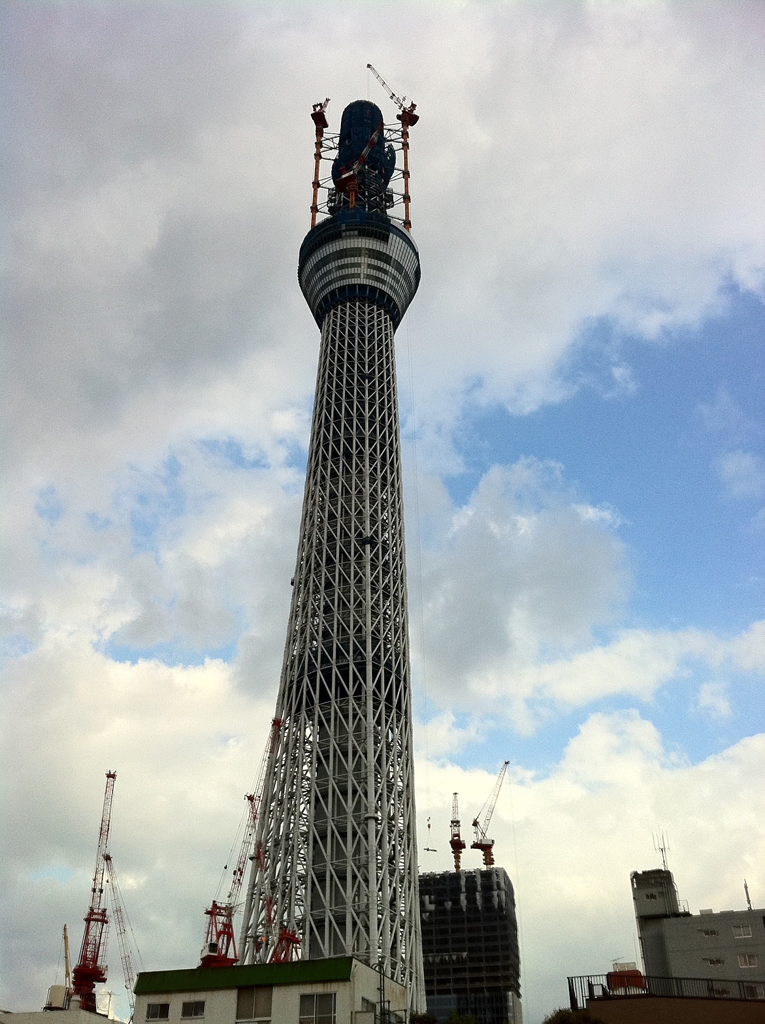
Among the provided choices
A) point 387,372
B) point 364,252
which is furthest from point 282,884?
point 364,252

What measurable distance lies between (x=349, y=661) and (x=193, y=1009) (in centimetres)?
4576

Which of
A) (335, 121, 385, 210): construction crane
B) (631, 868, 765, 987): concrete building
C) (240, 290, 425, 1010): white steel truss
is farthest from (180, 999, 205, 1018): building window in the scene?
(335, 121, 385, 210): construction crane

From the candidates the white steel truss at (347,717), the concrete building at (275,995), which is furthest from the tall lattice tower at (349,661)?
the concrete building at (275,995)

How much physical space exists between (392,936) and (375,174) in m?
102

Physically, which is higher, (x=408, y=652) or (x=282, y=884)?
(x=408, y=652)

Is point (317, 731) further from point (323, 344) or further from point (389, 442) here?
point (323, 344)

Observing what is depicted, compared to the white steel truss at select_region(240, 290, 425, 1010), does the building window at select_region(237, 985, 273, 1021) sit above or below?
below

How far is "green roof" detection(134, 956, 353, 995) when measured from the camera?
193 feet

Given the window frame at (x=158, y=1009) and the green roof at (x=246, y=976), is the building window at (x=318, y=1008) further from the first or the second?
the window frame at (x=158, y=1009)

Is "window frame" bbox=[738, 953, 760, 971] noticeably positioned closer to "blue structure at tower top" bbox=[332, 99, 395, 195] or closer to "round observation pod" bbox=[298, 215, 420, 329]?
"round observation pod" bbox=[298, 215, 420, 329]

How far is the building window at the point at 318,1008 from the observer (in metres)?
57.7

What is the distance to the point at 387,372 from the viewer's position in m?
128

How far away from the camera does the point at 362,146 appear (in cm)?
14475

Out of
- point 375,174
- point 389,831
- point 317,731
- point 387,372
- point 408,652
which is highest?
point 375,174
